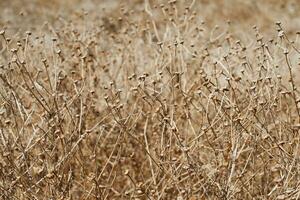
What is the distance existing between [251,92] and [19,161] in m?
0.83

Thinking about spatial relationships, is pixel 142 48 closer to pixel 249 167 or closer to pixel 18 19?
pixel 249 167

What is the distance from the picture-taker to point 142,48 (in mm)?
3621

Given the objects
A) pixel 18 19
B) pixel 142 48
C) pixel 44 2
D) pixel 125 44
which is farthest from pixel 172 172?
pixel 44 2

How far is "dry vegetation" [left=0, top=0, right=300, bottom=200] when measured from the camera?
201 centimetres

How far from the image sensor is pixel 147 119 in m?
2.30

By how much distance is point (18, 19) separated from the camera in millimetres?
6645

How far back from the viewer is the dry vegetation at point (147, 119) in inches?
79.2

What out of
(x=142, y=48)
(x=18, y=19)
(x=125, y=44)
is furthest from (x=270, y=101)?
(x=18, y=19)

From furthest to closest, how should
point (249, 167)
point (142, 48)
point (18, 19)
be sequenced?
point (18, 19) → point (142, 48) → point (249, 167)

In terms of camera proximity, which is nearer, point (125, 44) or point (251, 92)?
point (251, 92)

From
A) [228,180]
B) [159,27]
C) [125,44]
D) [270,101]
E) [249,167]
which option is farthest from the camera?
[159,27]

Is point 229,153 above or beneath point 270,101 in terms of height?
beneath

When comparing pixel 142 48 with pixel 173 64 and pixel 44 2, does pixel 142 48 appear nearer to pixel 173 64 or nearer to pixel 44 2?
pixel 173 64

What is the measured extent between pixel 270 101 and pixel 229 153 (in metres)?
0.22
